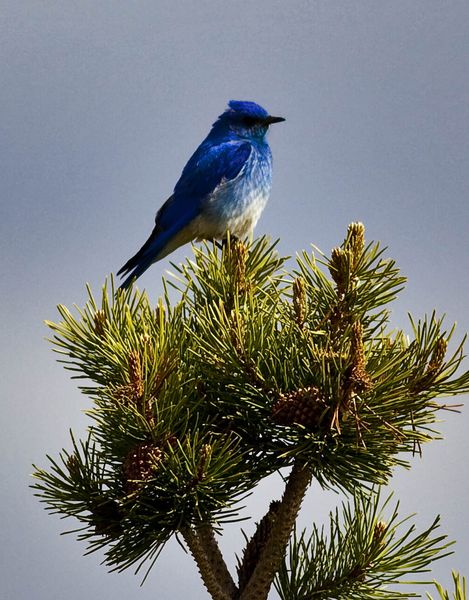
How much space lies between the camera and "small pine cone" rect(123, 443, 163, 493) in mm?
2984

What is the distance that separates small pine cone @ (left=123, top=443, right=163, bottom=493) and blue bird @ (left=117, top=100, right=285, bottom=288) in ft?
11.3

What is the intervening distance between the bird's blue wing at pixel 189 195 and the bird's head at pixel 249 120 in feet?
1.10

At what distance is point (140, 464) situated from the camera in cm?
299

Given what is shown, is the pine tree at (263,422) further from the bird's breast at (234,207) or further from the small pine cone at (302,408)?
the bird's breast at (234,207)

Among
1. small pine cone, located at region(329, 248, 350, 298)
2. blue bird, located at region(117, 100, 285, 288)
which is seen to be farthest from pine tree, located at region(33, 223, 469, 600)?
blue bird, located at region(117, 100, 285, 288)

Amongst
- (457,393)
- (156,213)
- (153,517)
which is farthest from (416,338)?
(156,213)

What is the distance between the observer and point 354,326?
9.51ft

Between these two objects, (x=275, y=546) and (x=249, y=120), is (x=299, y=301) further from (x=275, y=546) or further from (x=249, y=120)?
(x=249, y=120)

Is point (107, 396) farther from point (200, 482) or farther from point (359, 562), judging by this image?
point (359, 562)

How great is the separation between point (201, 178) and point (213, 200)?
308 millimetres

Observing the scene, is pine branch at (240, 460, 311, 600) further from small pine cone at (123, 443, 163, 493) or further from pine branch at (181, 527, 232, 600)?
small pine cone at (123, 443, 163, 493)

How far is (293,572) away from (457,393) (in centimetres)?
86

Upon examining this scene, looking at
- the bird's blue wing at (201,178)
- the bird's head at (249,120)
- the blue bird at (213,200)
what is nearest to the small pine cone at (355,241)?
the blue bird at (213,200)

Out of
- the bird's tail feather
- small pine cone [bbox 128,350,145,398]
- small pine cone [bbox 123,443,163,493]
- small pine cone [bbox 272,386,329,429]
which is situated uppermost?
the bird's tail feather
